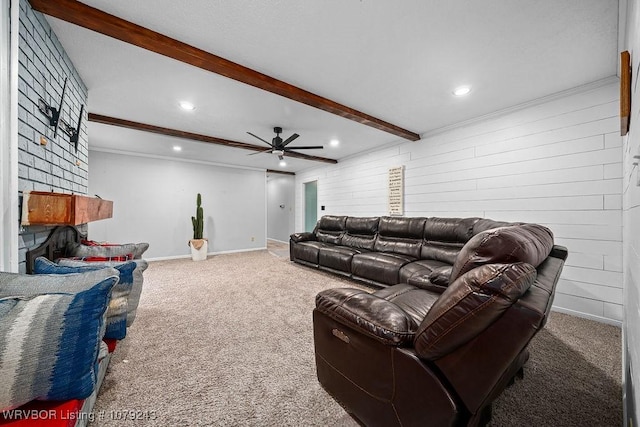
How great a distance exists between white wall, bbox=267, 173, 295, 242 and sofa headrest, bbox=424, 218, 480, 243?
4824 mm

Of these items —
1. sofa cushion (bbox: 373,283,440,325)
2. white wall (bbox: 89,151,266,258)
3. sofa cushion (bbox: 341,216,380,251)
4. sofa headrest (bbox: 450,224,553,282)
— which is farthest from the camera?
white wall (bbox: 89,151,266,258)

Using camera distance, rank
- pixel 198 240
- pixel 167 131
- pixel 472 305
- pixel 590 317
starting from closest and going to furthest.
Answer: pixel 472 305, pixel 590 317, pixel 167 131, pixel 198 240

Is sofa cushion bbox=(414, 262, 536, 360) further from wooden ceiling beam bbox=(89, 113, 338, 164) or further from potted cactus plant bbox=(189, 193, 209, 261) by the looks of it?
potted cactus plant bbox=(189, 193, 209, 261)

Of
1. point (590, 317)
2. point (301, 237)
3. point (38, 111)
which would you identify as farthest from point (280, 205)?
point (590, 317)

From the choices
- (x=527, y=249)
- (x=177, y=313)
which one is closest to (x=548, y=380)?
(x=527, y=249)

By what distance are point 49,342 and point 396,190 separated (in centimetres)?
436

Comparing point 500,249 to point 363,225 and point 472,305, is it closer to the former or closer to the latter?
point 472,305

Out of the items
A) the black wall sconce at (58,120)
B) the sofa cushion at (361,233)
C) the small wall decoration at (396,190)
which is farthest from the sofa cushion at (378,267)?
the black wall sconce at (58,120)

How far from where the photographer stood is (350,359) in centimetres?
118

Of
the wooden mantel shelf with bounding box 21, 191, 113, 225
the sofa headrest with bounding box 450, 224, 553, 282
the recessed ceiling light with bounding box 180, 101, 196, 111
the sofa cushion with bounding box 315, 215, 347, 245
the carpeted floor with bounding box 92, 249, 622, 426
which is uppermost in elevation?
the recessed ceiling light with bounding box 180, 101, 196, 111

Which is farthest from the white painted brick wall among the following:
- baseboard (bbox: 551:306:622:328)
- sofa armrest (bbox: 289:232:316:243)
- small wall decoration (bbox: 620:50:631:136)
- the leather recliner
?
baseboard (bbox: 551:306:622:328)

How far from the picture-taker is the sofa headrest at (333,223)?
4.74 m

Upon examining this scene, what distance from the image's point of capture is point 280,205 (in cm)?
825

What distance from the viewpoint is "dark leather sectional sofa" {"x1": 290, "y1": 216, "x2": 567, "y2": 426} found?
73 centimetres
